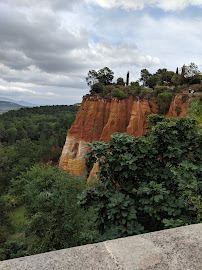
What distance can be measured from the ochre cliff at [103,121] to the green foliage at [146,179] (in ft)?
51.3

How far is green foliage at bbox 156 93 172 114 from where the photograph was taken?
20.1 metres

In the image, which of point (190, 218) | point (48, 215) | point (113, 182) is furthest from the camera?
point (48, 215)

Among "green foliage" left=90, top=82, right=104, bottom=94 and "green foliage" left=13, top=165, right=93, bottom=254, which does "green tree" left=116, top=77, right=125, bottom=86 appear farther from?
"green foliage" left=13, top=165, right=93, bottom=254

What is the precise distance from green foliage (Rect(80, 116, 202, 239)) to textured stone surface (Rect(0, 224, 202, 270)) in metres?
1.68

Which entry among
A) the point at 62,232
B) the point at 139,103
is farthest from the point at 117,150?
the point at 139,103

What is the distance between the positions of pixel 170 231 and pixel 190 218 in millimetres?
1781

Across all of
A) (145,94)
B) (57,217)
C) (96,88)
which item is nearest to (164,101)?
(145,94)

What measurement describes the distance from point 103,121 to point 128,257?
21.6m

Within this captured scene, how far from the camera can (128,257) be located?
1487 millimetres

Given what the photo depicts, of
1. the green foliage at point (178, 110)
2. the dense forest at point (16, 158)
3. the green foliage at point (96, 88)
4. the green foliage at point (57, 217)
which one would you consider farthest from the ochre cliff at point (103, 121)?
the green foliage at point (57, 217)

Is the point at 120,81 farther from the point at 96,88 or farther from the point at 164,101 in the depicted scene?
the point at 164,101

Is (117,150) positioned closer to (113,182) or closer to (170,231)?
(113,182)

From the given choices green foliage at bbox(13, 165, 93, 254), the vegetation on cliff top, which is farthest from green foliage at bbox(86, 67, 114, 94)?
green foliage at bbox(13, 165, 93, 254)

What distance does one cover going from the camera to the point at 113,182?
441 centimetres
